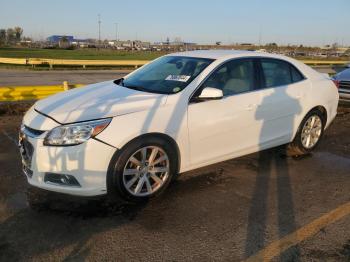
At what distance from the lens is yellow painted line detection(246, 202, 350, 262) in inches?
130

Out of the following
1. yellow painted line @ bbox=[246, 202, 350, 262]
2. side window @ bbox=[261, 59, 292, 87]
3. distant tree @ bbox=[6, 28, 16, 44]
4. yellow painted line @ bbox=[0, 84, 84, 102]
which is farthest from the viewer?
distant tree @ bbox=[6, 28, 16, 44]

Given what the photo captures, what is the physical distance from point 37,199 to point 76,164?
0.84 m

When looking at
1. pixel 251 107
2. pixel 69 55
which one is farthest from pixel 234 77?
pixel 69 55

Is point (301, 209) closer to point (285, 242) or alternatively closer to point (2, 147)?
point (285, 242)

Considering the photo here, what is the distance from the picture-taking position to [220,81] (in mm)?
4953

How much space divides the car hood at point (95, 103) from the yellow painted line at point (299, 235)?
1.89 metres

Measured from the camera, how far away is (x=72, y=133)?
155 inches

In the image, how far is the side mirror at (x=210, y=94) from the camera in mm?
4559

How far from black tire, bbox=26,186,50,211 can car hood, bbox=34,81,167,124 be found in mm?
921

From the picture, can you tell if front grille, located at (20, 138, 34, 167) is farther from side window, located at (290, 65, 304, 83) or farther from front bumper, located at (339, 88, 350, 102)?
front bumper, located at (339, 88, 350, 102)

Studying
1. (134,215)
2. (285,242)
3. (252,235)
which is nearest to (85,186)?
(134,215)

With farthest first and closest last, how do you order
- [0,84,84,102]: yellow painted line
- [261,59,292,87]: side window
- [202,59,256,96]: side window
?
[0,84,84,102]: yellow painted line → [261,59,292,87]: side window → [202,59,256,96]: side window

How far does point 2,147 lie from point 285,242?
4.75 metres

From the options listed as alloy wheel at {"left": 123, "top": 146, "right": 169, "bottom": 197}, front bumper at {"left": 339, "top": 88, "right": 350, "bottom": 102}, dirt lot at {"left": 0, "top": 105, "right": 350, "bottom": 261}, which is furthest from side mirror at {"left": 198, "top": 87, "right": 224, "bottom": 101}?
front bumper at {"left": 339, "top": 88, "right": 350, "bottom": 102}
